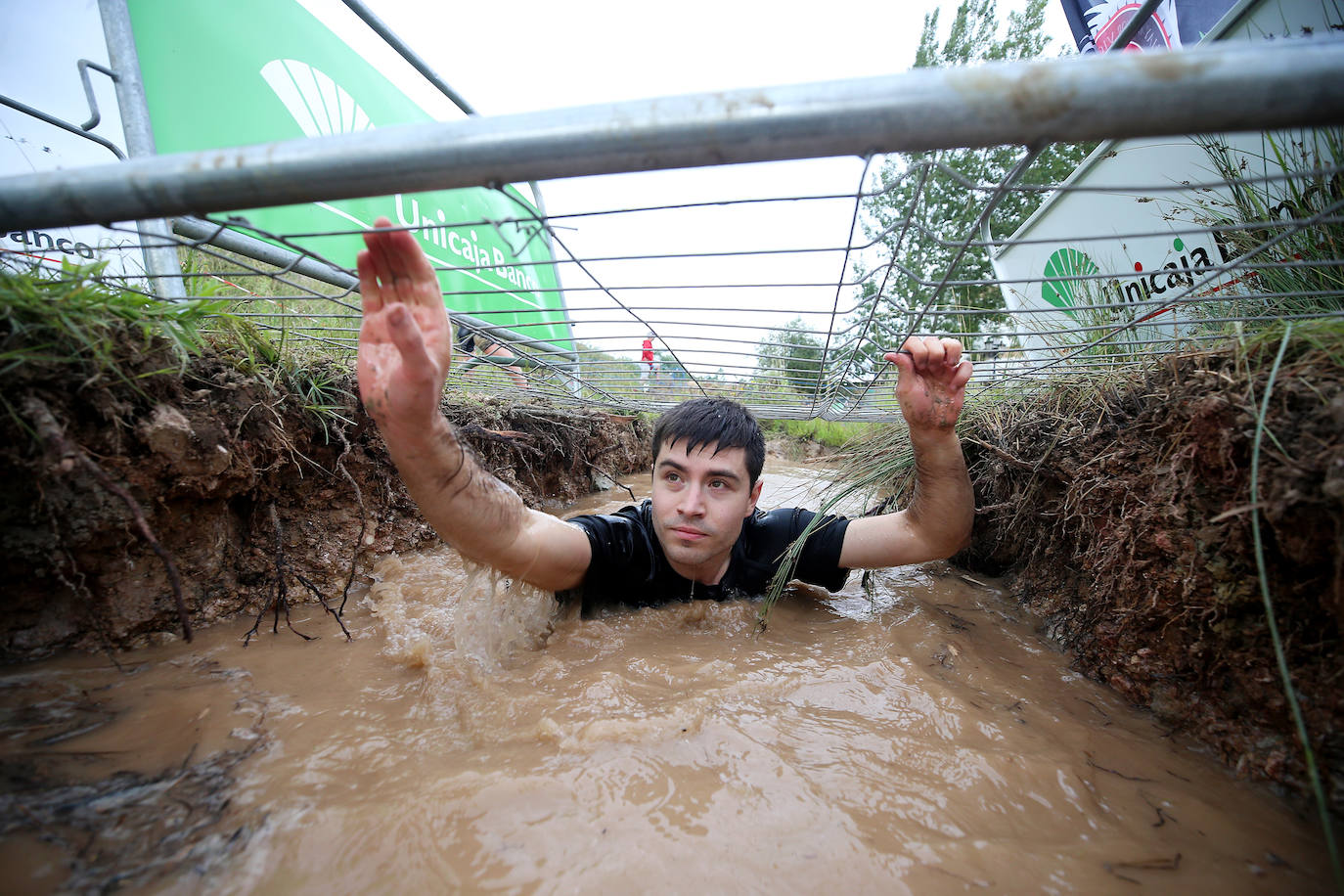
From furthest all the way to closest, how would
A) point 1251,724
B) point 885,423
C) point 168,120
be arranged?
point 885,423 → point 168,120 → point 1251,724

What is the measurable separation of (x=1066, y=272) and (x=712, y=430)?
8.16 feet

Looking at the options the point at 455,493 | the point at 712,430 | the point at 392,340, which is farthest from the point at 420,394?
the point at 712,430

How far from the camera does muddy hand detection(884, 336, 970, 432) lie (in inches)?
71.1

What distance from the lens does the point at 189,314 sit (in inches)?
58.7

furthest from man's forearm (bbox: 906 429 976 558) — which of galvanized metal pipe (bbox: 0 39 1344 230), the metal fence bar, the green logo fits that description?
the metal fence bar

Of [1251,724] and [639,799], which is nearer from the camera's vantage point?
[639,799]

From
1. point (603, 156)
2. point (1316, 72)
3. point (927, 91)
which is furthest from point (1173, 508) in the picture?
point (603, 156)

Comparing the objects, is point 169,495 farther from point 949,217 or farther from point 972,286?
point 949,217

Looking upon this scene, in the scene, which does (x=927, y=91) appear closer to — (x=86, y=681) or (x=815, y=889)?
(x=815, y=889)

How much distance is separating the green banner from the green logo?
106 inches

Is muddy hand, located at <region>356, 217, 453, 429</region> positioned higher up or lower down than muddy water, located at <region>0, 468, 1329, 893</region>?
higher up

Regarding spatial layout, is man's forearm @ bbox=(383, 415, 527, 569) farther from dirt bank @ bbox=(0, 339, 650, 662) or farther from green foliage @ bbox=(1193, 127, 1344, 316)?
green foliage @ bbox=(1193, 127, 1344, 316)

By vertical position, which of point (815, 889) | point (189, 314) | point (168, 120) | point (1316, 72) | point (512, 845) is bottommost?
point (815, 889)

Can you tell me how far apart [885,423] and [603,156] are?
2.63m
